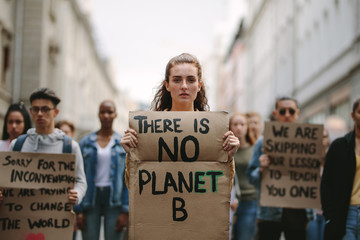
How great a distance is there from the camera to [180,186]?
142 inches

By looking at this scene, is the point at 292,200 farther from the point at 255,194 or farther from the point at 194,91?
the point at 194,91

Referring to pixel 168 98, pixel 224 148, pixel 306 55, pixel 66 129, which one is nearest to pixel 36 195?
pixel 168 98

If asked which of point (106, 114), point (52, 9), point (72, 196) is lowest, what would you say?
point (72, 196)

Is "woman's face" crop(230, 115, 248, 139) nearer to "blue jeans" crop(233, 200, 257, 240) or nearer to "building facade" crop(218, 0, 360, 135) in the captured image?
"blue jeans" crop(233, 200, 257, 240)

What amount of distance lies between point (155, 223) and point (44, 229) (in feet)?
6.20

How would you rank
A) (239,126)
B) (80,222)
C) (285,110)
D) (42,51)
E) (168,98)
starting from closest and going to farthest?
(168,98), (80,222), (285,110), (239,126), (42,51)

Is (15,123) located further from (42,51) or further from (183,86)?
(42,51)

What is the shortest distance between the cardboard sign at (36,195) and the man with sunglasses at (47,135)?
0.12m

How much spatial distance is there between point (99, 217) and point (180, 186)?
2942 mm

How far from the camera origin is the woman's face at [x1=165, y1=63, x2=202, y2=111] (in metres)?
3.81

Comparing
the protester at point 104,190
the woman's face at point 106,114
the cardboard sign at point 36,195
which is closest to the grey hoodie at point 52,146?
the cardboard sign at point 36,195

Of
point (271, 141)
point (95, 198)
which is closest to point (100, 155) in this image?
point (95, 198)

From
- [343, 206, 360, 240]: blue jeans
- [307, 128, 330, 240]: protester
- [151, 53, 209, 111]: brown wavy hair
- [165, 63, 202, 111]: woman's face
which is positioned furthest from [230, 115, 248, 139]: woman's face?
[165, 63, 202, 111]: woman's face

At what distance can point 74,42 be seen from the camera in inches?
1496
